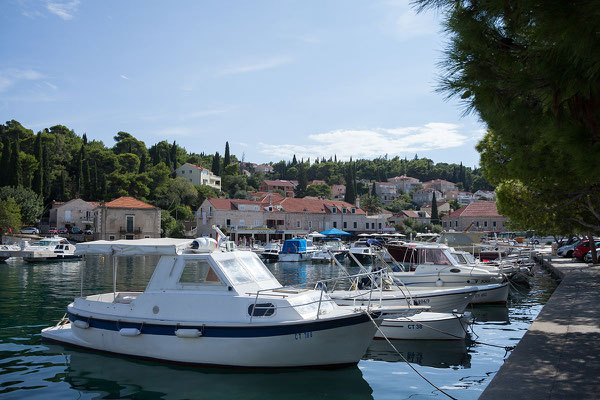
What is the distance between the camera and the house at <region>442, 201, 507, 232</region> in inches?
3349

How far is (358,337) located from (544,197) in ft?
38.9

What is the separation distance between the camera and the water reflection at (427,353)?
38.6 feet

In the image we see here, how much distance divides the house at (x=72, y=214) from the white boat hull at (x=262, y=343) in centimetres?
6724

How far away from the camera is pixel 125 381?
9953 millimetres

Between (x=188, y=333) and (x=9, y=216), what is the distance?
55471 millimetres

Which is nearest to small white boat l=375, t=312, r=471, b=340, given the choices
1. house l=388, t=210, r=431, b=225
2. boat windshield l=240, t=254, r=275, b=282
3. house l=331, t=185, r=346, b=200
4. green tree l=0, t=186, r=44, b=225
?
boat windshield l=240, t=254, r=275, b=282

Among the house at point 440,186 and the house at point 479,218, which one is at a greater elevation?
the house at point 440,186

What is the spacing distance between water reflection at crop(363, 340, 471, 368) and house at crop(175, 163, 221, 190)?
8972cm

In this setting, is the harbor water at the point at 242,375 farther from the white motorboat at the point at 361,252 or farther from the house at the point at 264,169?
the house at the point at 264,169

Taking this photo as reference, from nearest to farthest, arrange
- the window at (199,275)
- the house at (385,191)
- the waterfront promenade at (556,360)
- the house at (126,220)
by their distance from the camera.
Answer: the waterfront promenade at (556,360) < the window at (199,275) < the house at (126,220) < the house at (385,191)

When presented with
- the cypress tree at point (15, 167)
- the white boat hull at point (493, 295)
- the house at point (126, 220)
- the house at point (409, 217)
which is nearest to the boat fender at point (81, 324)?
the white boat hull at point (493, 295)

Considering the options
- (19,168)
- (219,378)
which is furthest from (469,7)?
(19,168)

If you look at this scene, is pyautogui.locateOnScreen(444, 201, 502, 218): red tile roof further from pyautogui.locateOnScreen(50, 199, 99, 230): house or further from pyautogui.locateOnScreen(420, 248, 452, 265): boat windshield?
pyautogui.locateOnScreen(420, 248, 452, 265): boat windshield

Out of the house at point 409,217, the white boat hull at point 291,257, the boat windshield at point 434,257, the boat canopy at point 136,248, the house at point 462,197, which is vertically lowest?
the white boat hull at point 291,257
